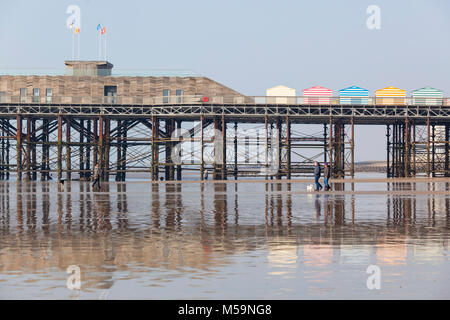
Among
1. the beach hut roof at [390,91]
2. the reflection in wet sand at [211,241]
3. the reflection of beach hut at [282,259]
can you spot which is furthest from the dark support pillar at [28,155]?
the reflection of beach hut at [282,259]

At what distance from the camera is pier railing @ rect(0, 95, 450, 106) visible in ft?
242

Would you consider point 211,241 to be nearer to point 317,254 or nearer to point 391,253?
point 317,254

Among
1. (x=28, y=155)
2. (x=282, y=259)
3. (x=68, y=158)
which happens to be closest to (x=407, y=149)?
(x=68, y=158)

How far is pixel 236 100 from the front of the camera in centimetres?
7362

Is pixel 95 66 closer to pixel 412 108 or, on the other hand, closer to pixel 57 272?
pixel 412 108

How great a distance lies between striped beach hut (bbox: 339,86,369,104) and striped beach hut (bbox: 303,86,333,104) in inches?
54.0

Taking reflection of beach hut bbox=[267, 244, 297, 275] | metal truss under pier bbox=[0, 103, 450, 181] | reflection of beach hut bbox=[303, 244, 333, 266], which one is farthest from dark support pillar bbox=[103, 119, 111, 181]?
reflection of beach hut bbox=[303, 244, 333, 266]

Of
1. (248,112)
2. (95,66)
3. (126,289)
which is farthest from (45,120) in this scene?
(126,289)

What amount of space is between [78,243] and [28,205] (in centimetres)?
1435

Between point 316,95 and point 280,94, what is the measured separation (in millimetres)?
3790

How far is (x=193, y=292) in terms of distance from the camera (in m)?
9.86

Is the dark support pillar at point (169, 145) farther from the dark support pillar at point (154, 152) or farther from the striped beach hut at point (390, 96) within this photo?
the striped beach hut at point (390, 96)

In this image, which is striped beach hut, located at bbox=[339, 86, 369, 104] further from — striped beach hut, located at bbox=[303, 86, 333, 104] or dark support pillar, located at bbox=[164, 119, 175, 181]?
dark support pillar, located at bbox=[164, 119, 175, 181]

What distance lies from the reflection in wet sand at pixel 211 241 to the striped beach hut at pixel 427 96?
51.0 metres
